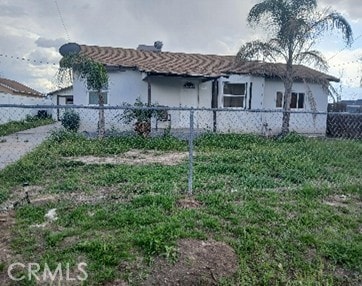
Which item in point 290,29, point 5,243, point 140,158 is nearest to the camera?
point 5,243

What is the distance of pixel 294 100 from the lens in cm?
1708

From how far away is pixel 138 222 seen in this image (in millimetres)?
3947

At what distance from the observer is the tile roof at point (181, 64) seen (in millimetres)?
14727

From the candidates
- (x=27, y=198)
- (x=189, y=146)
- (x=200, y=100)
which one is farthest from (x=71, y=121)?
(x=189, y=146)

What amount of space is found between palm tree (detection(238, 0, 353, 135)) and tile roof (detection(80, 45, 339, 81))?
109 centimetres

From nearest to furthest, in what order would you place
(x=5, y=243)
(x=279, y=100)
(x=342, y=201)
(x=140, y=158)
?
(x=5, y=243) → (x=342, y=201) → (x=140, y=158) → (x=279, y=100)

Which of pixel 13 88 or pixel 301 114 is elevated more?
pixel 13 88

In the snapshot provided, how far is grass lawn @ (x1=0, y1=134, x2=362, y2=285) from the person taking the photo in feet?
10.7

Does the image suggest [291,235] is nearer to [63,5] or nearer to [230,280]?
[230,280]

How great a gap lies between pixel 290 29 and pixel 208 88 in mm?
4563

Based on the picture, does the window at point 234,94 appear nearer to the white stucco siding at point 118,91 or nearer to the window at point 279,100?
the window at point 279,100

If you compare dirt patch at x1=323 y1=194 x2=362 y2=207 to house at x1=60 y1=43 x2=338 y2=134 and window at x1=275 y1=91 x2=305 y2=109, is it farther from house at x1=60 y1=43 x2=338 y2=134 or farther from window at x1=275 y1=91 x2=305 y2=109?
window at x1=275 y1=91 x2=305 y2=109

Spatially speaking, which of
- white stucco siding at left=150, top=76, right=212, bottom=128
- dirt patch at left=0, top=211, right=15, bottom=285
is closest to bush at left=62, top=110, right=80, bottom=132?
white stucco siding at left=150, top=76, right=212, bottom=128

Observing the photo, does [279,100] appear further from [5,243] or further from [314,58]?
[5,243]
